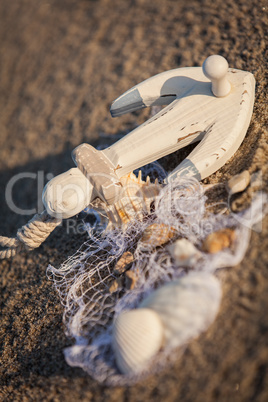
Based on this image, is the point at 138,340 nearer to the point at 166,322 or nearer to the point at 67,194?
the point at 166,322

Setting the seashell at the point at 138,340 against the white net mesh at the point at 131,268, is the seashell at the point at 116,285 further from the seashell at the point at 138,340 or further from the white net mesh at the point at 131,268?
the seashell at the point at 138,340

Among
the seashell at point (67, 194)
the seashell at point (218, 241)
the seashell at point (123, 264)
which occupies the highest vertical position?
the seashell at point (67, 194)

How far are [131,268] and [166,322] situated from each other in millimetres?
440

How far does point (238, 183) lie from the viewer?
148 cm

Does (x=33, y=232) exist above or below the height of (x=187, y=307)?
below

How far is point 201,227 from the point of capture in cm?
145

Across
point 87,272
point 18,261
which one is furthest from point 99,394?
point 18,261

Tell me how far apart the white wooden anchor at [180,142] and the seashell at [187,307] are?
1.77ft

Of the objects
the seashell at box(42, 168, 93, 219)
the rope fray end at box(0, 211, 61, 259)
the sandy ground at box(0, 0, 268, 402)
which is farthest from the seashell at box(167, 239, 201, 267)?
the rope fray end at box(0, 211, 61, 259)

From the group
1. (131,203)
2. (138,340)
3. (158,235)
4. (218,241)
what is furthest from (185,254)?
(131,203)

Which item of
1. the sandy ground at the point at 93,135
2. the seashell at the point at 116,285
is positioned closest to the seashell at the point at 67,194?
the seashell at the point at 116,285

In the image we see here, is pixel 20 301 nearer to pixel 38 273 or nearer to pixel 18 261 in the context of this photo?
pixel 38 273

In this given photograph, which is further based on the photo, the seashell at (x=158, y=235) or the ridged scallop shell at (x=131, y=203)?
the ridged scallop shell at (x=131, y=203)

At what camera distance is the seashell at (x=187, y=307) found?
3.73 feet
